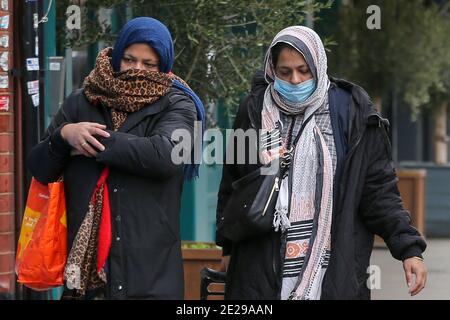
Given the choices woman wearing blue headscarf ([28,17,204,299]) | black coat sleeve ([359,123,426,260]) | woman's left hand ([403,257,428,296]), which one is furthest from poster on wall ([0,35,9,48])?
woman's left hand ([403,257,428,296])

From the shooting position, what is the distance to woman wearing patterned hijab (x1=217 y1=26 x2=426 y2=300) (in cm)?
379

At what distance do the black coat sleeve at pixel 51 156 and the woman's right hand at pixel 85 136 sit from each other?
0.05 meters

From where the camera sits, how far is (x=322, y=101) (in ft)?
12.7

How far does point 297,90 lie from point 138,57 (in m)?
0.61

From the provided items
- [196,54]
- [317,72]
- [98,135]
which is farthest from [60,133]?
[196,54]

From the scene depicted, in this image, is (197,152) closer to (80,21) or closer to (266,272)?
(266,272)

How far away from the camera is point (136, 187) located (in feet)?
12.2

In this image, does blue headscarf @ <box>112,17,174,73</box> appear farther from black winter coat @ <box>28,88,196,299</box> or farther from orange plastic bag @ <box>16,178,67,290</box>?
orange plastic bag @ <box>16,178,67,290</box>

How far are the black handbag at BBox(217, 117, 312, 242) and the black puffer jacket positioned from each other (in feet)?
0.23

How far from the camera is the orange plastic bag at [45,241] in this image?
12.4ft

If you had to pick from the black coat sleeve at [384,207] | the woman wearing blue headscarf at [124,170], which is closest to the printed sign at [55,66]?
the woman wearing blue headscarf at [124,170]

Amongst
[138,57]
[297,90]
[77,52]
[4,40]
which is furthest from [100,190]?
[77,52]

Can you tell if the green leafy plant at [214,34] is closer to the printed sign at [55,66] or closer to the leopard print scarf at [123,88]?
the printed sign at [55,66]

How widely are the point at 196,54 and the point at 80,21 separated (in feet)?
2.42
